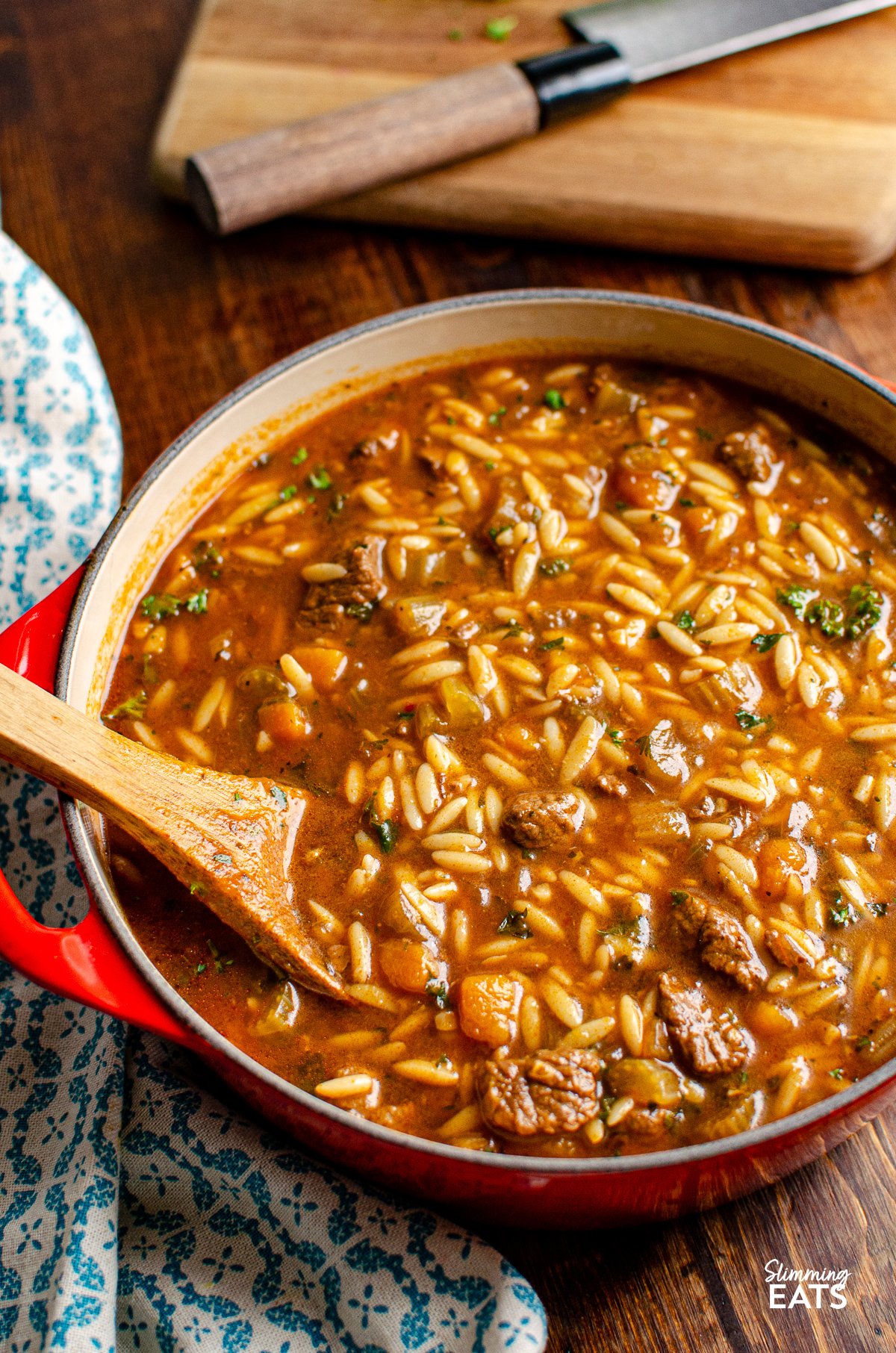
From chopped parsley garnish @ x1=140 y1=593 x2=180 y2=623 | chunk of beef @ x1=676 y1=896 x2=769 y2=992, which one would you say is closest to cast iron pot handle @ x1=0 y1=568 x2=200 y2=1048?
chopped parsley garnish @ x1=140 y1=593 x2=180 y2=623

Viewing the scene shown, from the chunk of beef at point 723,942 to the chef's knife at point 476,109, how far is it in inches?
133

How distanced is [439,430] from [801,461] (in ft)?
4.11

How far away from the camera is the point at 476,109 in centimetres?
508

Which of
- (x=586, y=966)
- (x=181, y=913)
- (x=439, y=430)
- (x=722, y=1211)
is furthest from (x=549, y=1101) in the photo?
(x=439, y=430)

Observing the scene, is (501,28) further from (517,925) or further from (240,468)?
(517,925)

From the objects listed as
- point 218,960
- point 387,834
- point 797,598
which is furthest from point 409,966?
point 797,598

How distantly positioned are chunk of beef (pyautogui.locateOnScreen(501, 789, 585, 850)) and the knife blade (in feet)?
11.5

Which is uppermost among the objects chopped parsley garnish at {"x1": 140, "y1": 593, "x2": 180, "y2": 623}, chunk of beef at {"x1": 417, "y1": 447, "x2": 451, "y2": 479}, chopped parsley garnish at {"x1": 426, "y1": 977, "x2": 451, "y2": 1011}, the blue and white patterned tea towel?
chunk of beef at {"x1": 417, "y1": 447, "x2": 451, "y2": 479}

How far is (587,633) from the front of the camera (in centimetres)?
382

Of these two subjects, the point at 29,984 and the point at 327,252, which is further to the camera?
the point at 327,252

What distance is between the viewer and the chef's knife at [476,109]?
4980mm

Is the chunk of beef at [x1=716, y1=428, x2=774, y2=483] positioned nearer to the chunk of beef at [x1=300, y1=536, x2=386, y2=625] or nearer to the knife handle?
the chunk of beef at [x1=300, y1=536, x2=386, y2=625]

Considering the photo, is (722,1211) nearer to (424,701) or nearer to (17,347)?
(424,701)

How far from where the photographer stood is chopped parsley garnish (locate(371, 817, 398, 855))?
11.4 ft
